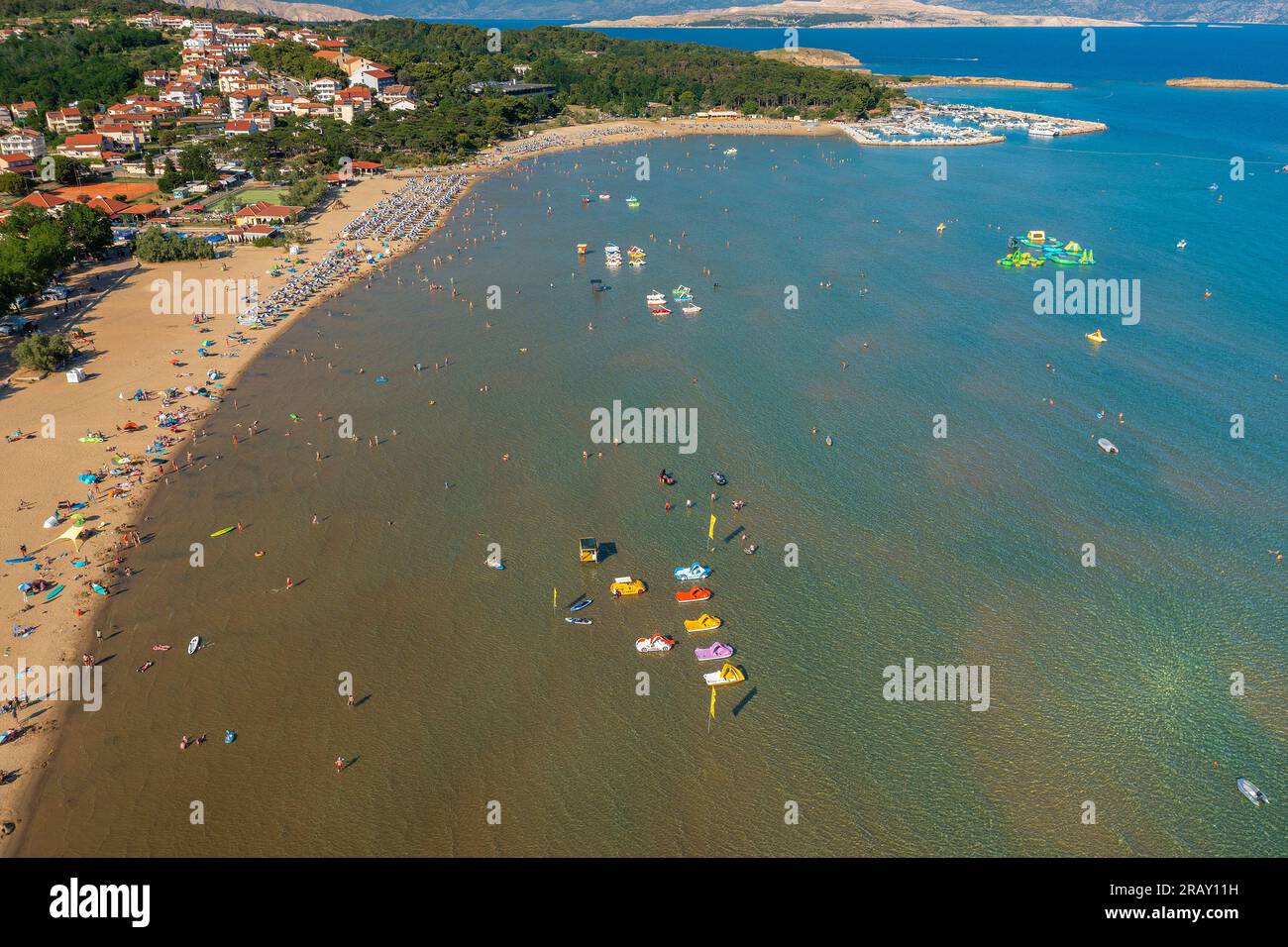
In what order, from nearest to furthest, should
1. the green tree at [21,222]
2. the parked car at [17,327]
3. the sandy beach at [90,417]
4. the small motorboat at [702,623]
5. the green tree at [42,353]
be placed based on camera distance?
the sandy beach at [90,417], the small motorboat at [702,623], the green tree at [42,353], the parked car at [17,327], the green tree at [21,222]

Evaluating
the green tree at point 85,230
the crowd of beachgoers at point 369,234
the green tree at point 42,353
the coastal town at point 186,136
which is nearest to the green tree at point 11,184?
the coastal town at point 186,136

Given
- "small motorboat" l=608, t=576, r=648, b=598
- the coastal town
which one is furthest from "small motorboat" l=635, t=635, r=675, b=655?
the coastal town

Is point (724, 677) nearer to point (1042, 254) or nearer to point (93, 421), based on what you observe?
point (93, 421)

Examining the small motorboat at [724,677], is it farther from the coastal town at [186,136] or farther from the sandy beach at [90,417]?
the coastal town at [186,136]

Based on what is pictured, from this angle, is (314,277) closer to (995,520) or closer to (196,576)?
(196,576)

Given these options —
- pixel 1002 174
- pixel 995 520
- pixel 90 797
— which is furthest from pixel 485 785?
pixel 1002 174

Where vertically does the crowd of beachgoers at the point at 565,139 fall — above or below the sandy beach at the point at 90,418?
above
